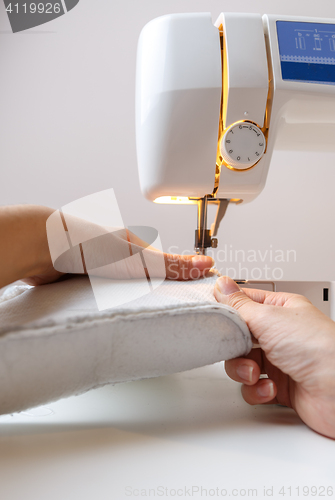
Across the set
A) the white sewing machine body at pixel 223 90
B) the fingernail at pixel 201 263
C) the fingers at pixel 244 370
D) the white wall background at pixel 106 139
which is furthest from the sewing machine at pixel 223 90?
the white wall background at pixel 106 139

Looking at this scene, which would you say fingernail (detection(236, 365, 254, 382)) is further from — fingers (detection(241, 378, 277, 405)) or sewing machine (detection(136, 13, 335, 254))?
sewing machine (detection(136, 13, 335, 254))

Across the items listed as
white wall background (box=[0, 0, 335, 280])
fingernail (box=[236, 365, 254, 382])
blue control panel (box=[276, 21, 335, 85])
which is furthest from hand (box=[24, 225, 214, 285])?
white wall background (box=[0, 0, 335, 280])

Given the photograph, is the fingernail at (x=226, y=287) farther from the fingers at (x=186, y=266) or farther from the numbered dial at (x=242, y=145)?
the numbered dial at (x=242, y=145)

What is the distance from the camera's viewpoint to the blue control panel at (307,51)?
706mm

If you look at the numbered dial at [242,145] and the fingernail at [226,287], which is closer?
the fingernail at [226,287]

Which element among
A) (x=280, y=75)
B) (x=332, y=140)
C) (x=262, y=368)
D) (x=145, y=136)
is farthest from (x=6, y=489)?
(x=332, y=140)

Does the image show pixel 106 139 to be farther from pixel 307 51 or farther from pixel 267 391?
pixel 267 391

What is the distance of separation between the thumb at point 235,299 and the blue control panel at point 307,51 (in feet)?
1.37

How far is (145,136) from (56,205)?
3.54ft

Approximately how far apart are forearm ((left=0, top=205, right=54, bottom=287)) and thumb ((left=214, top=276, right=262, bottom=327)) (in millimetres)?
249

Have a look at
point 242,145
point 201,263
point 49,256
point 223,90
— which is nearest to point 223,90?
point 223,90

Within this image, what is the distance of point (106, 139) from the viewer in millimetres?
1710

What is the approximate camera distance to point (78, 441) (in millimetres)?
368

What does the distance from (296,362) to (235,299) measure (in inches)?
4.9
